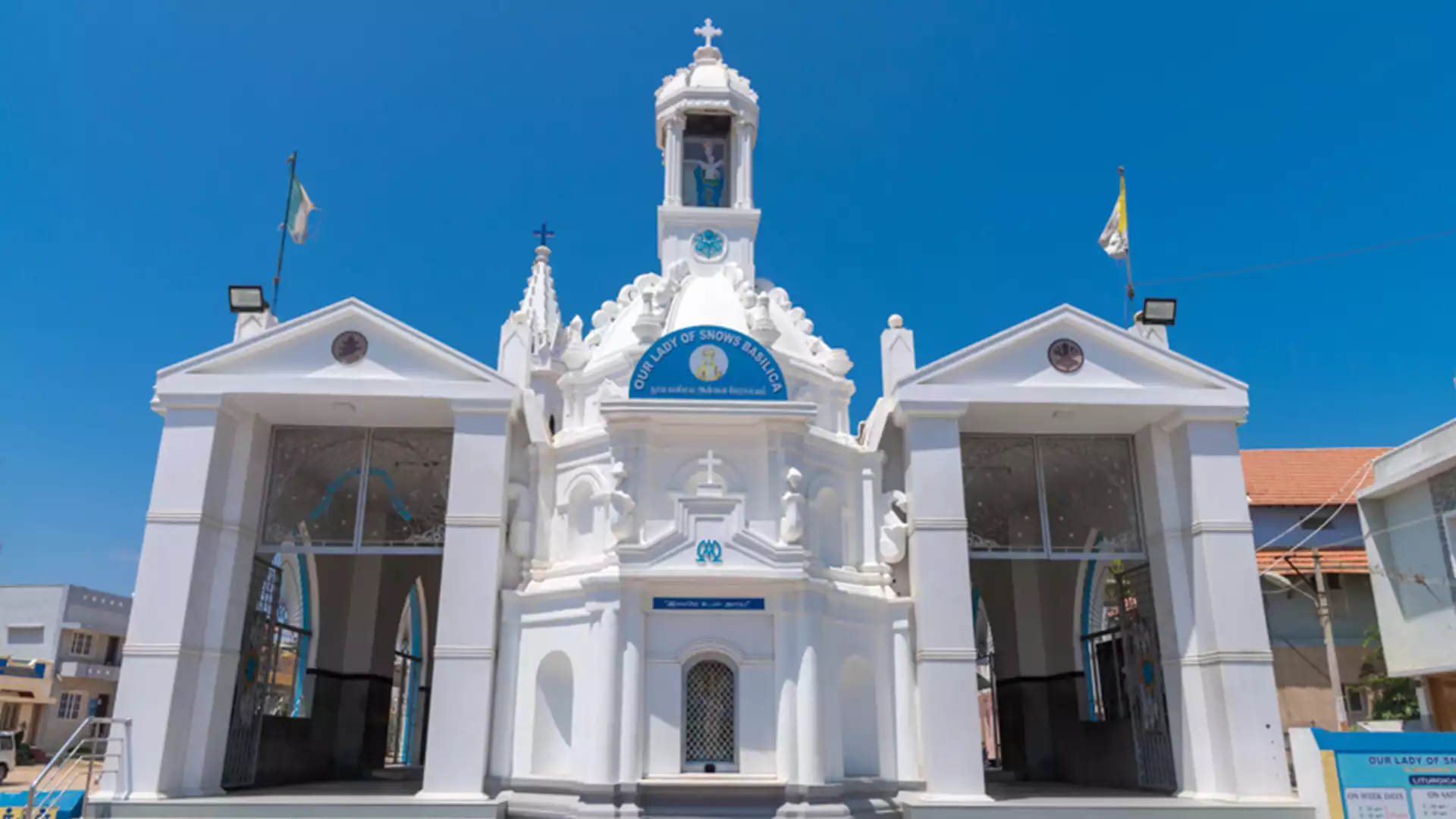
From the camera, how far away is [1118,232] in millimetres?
21250

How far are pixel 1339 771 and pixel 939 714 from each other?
578cm

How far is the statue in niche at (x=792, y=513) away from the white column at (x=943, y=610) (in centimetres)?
213

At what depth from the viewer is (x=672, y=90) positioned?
25.5 meters

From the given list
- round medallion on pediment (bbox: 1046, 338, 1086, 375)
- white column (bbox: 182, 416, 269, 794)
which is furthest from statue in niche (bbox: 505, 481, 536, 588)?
round medallion on pediment (bbox: 1046, 338, 1086, 375)

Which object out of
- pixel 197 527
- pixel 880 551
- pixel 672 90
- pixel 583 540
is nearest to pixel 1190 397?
pixel 880 551

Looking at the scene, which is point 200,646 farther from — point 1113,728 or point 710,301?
point 1113,728

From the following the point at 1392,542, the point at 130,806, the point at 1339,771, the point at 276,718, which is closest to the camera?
the point at 1339,771

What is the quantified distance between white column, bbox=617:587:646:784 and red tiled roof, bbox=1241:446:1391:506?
67.9 ft

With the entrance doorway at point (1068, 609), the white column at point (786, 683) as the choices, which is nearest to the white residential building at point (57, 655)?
the entrance doorway at point (1068, 609)

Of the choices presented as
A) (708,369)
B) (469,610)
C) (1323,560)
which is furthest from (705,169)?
(1323,560)

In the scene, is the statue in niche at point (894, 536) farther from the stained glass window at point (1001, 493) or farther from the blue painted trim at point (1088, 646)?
the blue painted trim at point (1088, 646)

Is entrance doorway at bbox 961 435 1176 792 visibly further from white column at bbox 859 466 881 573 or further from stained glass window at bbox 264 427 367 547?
stained glass window at bbox 264 427 367 547

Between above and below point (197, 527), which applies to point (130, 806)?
below

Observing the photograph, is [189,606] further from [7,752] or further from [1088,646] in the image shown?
[7,752]
